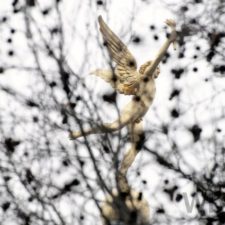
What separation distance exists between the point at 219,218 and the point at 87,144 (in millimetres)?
878

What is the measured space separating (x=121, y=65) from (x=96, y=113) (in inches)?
12.6

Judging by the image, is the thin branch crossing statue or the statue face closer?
the thin branch crossing statue

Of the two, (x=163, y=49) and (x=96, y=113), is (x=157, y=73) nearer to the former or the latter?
(x=163, y=49)

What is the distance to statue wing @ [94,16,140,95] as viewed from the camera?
268 centimetres

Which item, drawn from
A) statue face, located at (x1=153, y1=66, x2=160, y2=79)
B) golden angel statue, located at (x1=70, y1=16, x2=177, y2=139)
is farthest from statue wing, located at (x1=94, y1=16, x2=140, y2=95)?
statue face, located at (x1=153, y1=66, x2=160, y2=79)

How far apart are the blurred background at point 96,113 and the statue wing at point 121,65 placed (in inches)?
1.5

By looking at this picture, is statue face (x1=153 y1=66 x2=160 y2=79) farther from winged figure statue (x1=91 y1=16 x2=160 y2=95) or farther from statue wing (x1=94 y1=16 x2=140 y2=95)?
statue wing (x1=94 y1=16 x2=140 y2=95)

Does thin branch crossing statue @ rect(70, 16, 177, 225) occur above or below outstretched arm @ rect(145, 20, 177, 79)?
below

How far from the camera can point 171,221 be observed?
262 centimetres

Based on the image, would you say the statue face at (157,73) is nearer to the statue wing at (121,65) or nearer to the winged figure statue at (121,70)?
the winged figure statue at (121,70)

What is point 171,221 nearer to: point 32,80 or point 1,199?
point 1,199

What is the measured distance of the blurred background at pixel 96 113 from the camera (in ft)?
8.58

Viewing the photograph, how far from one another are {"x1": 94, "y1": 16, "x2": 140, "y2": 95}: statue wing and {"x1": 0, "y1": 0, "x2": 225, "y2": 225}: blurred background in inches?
1.5

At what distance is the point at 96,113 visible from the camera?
2666mm
